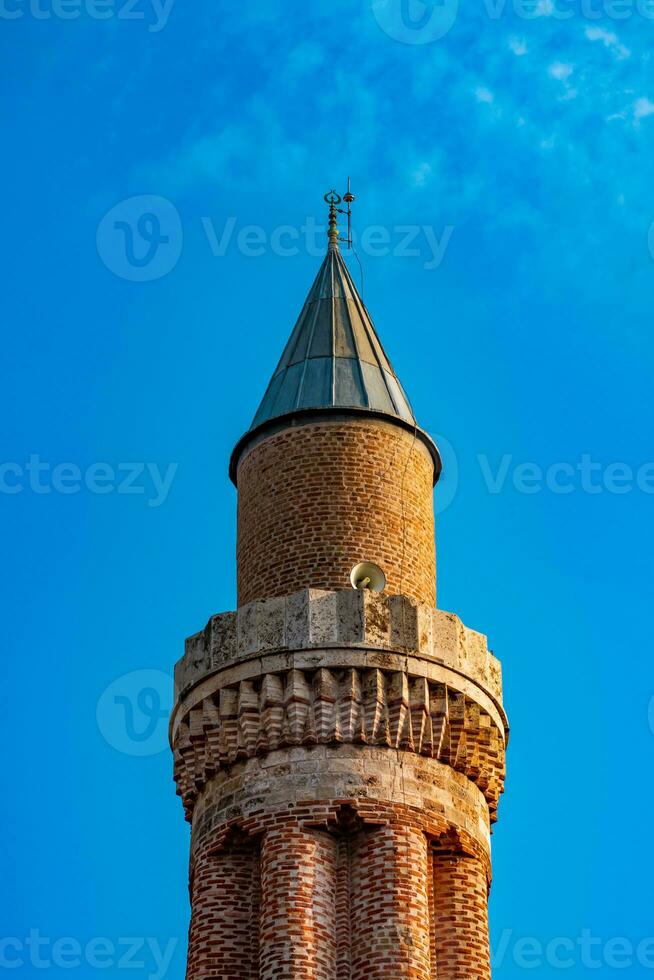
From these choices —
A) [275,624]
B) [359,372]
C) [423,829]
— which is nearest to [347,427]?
[359,372]

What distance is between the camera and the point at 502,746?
110ft

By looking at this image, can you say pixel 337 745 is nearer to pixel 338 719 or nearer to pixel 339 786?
pixel 338 719

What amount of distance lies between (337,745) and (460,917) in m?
3.04

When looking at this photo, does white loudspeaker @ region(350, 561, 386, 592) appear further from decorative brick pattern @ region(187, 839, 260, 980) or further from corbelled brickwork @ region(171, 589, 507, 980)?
decorative brick pattern @ region(187, 839, 260, 980)

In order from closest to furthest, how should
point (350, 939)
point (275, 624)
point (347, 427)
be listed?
point (350, 939)
point (275, 624)
point (347, 427)

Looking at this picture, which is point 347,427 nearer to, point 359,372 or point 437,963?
point 359,372

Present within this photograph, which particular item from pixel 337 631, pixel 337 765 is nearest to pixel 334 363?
pixel 337 631

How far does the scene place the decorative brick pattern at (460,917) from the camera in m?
31.1

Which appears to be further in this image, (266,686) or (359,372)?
(359,372)

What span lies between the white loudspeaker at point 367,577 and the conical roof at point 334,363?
10.0 feet

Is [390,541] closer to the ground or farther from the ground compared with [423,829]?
farther from the ground

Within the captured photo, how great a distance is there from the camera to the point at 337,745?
31.8 m

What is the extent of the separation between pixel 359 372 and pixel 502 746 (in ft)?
22.9

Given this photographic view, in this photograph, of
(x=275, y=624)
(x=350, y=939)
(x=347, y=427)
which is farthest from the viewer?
(x=347, y=427)
